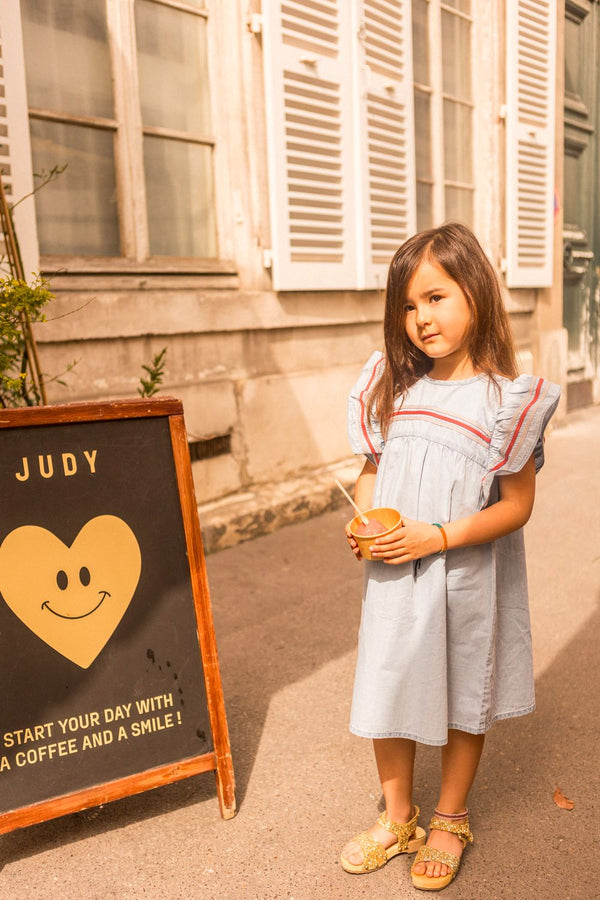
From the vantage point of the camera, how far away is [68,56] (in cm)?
397

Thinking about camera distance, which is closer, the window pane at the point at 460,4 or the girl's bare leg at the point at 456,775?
the girl's bare leg at the point at 456,775

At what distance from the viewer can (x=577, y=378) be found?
8.71 meters

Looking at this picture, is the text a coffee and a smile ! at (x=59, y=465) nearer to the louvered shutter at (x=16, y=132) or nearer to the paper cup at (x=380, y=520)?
A: the paper cup at (x=380, y=520)

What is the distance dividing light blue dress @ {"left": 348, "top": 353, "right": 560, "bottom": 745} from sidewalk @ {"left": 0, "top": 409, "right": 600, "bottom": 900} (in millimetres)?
373

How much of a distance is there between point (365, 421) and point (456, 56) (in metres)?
5.83

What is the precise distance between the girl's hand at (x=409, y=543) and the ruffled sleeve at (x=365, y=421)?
10.8 inches

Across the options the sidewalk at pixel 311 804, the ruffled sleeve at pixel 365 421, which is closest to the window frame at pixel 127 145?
the sidewalk at pixel 311 804

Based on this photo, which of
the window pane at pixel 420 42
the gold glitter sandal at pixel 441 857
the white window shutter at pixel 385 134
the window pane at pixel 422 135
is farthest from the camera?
the window pane at pixel 422 135

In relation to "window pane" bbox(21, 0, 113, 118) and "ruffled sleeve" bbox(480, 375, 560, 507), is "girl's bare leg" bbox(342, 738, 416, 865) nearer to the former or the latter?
"ruffled sleeve" bbox(480, 375, 560, 507)

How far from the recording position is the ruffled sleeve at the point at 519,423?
1.75 meters

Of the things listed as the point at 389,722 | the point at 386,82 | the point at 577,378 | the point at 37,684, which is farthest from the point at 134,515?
the point at 577,378

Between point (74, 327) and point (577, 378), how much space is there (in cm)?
618

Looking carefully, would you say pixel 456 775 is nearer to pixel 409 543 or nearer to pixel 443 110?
pixel 409 543

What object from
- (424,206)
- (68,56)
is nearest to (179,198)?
(68,56)
